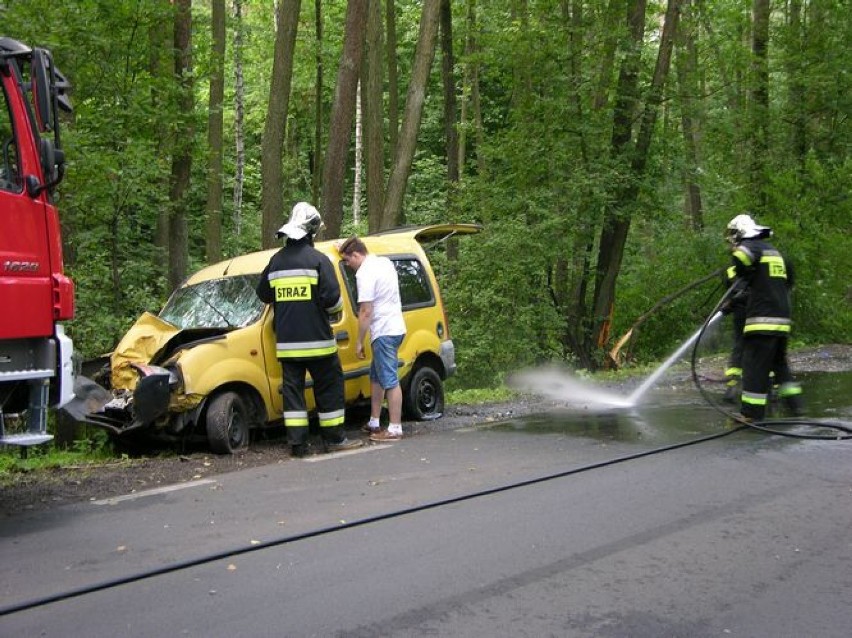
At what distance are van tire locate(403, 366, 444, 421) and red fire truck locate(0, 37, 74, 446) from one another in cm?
421

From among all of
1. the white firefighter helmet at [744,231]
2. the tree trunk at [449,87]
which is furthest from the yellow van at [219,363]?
the tree trunk at [449,87]

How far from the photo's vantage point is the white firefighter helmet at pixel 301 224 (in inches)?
297

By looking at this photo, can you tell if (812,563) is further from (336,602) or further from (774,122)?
(774,122)

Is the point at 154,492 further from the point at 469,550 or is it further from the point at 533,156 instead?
the point at 533,156

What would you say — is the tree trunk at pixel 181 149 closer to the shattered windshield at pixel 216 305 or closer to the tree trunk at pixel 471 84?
the shattered windshield at pixel 216 305

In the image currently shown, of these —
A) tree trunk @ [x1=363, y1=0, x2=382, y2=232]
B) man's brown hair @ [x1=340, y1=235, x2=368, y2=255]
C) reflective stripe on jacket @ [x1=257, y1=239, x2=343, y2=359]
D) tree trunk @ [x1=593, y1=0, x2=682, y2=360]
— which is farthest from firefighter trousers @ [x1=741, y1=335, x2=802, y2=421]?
tree trunk @ [x1=363, y1=0, x2=382, y2=232]

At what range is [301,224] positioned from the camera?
7.59 m

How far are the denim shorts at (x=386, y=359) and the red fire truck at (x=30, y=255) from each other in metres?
3.18

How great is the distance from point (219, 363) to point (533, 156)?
1063 centimetres

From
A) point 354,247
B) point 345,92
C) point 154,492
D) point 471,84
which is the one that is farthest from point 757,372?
point 471,84

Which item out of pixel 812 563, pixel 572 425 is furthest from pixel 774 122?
pixel 812 563

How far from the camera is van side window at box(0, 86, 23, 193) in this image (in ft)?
17.6

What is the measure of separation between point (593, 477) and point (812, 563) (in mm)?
2043

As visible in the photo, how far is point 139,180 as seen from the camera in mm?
11469
